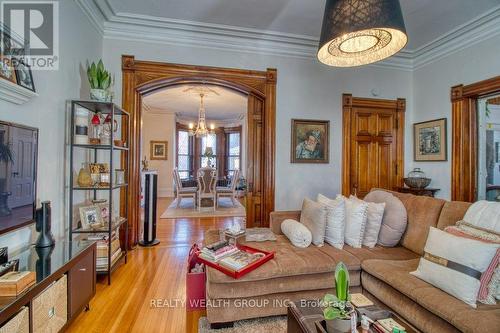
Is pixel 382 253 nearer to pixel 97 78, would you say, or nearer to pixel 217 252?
pixel 217 252

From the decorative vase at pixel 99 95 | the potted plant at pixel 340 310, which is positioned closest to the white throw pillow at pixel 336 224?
the potted plant at pixel 340 310

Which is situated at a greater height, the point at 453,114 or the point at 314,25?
the point at 314,25

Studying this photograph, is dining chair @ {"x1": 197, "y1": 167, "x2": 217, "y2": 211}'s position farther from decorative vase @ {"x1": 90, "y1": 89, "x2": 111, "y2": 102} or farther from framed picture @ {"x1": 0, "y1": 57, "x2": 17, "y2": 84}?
framed picture @ {"x1": 0, "y1": 57, "x2": 17, "y2": 84}

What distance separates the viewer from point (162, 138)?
8.18 metres

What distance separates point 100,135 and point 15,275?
5.31 ft

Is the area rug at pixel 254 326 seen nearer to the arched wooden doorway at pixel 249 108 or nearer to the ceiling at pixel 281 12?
the arched wooden doorway at pixel 249 108

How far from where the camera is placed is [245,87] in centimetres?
A: 368

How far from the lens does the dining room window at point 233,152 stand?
9.57 metres

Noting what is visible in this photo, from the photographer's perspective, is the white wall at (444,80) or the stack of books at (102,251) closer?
the stack of books at (102,251)

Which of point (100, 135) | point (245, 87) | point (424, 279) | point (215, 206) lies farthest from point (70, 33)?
point (215, 206)

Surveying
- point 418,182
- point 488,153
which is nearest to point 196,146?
point 418,182

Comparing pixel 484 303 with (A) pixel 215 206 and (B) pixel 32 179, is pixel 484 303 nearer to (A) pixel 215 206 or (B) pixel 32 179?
(B) pixel 32 179

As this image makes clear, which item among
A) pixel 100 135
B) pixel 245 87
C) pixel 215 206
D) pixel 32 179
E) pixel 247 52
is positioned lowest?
pixel 215 206

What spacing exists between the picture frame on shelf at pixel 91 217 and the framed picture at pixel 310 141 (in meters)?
2.63
